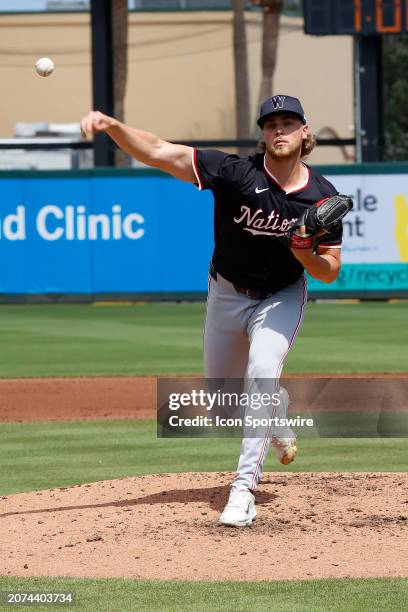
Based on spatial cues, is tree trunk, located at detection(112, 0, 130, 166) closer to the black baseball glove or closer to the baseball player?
the baseball player

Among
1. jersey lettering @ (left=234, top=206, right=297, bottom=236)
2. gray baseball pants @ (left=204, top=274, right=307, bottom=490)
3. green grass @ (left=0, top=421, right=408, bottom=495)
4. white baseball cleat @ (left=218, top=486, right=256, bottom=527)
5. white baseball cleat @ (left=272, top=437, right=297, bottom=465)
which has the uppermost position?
jersey lettering @ (left=234, top=206, right=297, bottom=236)

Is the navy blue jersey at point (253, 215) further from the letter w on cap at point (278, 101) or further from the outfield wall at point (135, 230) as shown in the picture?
the outfield wall at point (135, 230)

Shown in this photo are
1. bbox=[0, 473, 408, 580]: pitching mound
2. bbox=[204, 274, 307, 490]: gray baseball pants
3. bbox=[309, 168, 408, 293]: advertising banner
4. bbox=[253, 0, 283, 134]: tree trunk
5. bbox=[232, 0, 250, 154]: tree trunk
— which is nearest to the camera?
bbox=[0, 473, 408, 580]: pitching mound

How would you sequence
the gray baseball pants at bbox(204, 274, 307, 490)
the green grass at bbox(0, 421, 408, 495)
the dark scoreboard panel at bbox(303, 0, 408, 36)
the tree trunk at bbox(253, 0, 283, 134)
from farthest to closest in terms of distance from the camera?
the tree trunk at bbox(253, 0, 283, 134) → the dark scoreboard panel at bbox(303, 0, 408, 36) → the green grass at bbox(0, 421, 408, 495) → the gray baseball pants at bbox(204, 274, 307, 490)

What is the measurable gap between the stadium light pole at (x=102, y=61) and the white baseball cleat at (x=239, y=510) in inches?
654

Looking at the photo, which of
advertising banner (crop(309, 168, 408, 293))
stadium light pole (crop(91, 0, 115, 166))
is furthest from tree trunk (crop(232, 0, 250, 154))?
advertising banner (crop(309, 168, 408, 293))

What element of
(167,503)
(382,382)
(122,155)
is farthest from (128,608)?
(122,155)

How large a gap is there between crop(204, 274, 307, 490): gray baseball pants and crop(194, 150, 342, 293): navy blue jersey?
79 mm

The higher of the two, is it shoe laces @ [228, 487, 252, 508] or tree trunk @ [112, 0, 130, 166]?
tree trunk @ [112, 0, 130, 166]

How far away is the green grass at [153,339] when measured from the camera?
1347 cm

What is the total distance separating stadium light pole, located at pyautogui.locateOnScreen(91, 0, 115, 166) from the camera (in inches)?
886

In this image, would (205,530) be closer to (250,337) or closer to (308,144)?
(250,337)

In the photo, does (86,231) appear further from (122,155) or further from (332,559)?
(332,559)

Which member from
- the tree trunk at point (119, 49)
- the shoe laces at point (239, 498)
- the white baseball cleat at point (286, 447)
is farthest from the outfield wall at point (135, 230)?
the shoe laces at point (239, 498)
